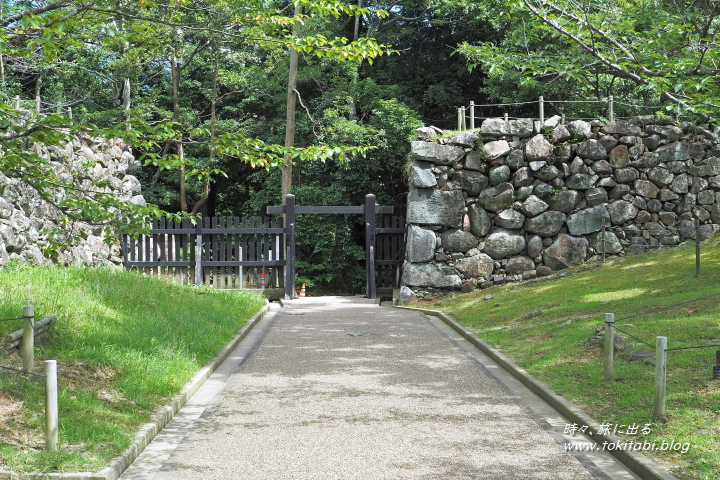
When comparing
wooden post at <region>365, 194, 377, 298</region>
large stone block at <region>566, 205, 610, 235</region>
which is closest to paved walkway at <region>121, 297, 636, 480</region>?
large stone block at <region>566, 205, 610, 235</region>

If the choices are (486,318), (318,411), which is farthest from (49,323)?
(486,318)

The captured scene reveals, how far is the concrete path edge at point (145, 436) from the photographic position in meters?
4.70

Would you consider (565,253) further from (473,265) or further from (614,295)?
(614,295)

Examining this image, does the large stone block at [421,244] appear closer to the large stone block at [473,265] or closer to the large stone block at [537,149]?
the large stone block at [473,265]

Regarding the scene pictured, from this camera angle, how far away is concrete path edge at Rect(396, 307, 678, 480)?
4.87m

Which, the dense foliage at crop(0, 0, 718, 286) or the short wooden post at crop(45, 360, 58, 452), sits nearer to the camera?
the short wooden post at crop(45, 360, 58, 452)

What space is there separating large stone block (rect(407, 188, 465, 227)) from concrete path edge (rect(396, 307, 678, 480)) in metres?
6.33

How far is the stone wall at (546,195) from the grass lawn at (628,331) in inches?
34.8

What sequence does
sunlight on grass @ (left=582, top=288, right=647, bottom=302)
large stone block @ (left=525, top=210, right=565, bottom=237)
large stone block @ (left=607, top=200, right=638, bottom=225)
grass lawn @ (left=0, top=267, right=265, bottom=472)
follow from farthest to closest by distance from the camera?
large stone block @ (left=607, top=200, right=638, bottom=225), large stone block @ (left=525, top=210, right=565, bottom=237), sunlight on grass @ (left=582, top=288, right=647, bottom=302), grass lawn @ (left=0, top=267, right=265, bottom=472)

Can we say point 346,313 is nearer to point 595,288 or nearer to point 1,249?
point 595,288

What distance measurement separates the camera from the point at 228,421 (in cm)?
659

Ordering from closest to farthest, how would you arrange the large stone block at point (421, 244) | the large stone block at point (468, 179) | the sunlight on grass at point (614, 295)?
the sunlight on grass at point (614, 295) < the large stone block at point (421, 244) < the large stone block at point (468, 179)

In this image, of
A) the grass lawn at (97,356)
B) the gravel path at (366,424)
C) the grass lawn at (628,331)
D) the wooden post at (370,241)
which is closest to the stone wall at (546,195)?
the grass lawn at (628,331)

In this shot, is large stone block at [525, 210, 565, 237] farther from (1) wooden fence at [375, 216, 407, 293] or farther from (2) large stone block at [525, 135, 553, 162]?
(1) wooden fence at [375, 216, 407, 293]
